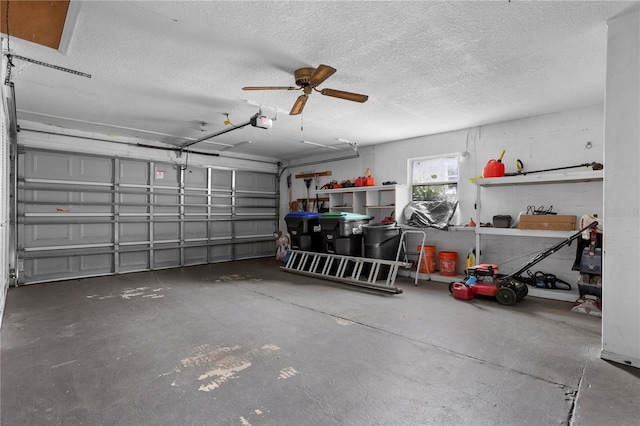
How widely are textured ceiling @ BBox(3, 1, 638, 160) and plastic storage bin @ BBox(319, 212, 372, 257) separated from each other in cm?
185

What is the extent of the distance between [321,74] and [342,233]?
136 inches

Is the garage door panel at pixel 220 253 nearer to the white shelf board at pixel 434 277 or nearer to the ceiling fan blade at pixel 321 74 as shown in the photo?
the white shelf board at pixel 434 277

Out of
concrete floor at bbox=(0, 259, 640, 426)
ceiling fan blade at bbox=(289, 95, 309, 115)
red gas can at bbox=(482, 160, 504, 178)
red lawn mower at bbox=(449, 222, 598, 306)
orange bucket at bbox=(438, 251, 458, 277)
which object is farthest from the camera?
orange bucket at bbox=(438, 251, 458, 277)

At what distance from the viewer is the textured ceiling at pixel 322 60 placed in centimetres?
238

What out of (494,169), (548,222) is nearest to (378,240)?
(494,169)

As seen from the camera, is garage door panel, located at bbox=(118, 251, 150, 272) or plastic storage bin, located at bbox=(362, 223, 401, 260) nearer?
plastic storage bin, located at bbox=(362, 223, 401, 260)

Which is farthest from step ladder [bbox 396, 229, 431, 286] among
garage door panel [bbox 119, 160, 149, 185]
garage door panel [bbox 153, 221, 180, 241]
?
garage door panel [bbox 119, 160, 149, 185]

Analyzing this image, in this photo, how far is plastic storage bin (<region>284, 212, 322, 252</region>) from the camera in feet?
21.2

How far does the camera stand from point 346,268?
5816 millimetres

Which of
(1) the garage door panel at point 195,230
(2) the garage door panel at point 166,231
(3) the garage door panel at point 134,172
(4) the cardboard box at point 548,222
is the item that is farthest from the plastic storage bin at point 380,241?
(3) the garage door panel at point 134,172

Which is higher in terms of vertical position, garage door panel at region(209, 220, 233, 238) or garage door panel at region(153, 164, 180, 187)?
garage door panel at region(153, 164, 180, 187)

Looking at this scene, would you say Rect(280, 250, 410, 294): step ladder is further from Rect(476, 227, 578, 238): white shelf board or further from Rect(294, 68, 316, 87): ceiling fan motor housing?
Rect(294, 68, 316, 87): ceiling fan motor housing

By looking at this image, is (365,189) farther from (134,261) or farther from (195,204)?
(134,261)

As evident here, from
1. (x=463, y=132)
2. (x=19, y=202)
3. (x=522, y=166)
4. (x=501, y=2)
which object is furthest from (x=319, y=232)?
(x=19, y=202)
